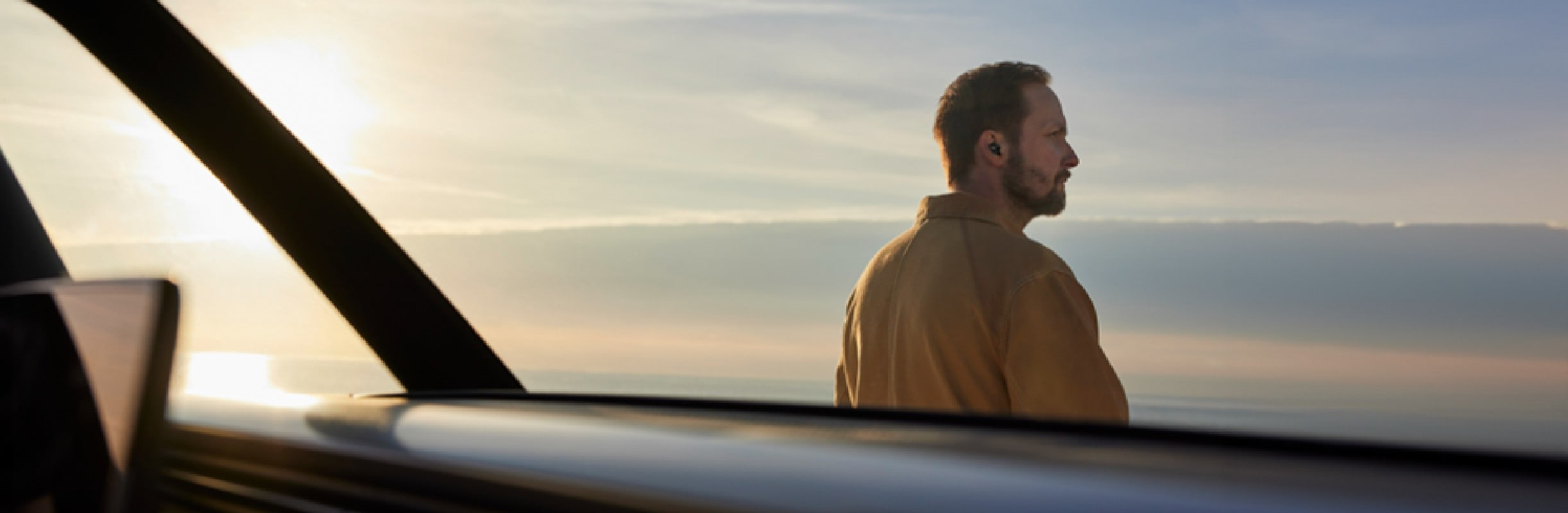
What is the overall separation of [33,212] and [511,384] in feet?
3.76

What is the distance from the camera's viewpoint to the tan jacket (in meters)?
2.69

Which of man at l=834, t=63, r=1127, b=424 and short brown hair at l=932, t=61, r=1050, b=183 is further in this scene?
short brown hair at l=932, t=61, r=1050, b=183

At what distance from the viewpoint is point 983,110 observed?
337cm

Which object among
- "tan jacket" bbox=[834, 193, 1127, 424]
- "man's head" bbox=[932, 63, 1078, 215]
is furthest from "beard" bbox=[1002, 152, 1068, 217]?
"tan jacket" bbox=[834, 193, 1127, 424]

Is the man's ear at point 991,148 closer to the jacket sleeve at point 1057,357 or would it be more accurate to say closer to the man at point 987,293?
the man at point 987,293

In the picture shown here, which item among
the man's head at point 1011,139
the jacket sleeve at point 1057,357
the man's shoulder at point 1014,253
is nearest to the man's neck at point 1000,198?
the man's head at point 1011,139

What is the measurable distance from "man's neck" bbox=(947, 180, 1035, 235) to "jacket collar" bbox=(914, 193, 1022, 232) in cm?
5

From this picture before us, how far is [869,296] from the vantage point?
127 inches

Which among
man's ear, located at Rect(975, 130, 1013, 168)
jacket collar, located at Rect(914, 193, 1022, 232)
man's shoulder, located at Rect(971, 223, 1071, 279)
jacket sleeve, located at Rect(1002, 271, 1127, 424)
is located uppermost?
man's ear, located at Rect(975, 130, 1013, 168)

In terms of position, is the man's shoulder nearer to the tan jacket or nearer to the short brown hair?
the tan jacket

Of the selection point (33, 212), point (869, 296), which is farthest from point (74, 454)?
point (869, 296)

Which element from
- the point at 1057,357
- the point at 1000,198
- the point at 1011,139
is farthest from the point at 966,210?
the point at 1057,357

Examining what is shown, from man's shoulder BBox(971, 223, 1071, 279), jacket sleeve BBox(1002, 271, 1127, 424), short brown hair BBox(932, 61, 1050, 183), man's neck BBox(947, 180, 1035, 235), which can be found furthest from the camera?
short brown hair BBox(932, 61, 1050, 183)

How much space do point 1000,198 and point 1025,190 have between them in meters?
0.07
